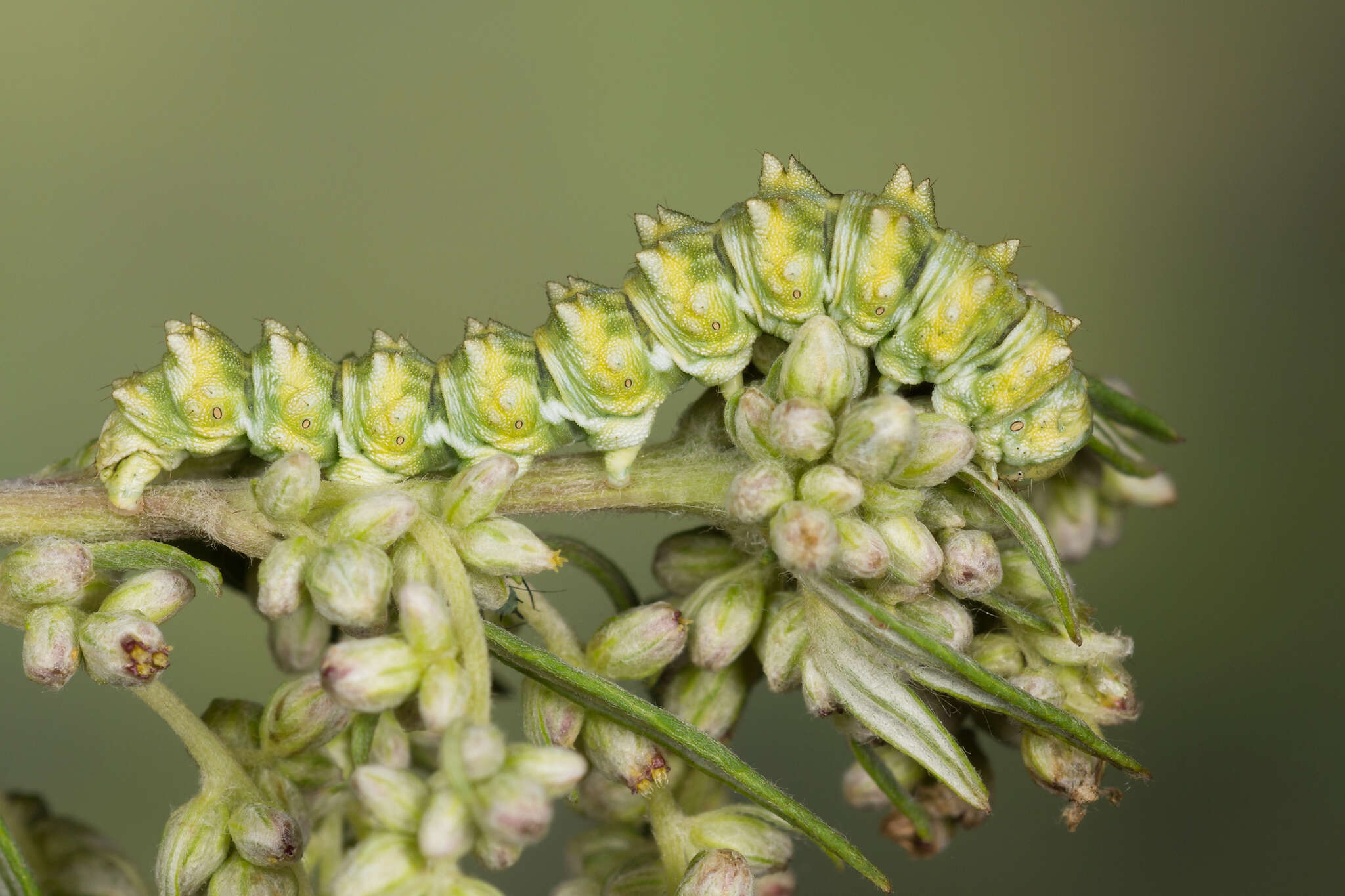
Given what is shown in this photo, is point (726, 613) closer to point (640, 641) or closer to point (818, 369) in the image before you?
point (640, 641)

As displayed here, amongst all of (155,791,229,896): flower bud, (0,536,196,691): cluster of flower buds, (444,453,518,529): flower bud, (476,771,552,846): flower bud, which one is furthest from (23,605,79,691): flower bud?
(476,771,552,846): flower bud

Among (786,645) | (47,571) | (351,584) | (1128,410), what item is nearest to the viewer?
(351,584)

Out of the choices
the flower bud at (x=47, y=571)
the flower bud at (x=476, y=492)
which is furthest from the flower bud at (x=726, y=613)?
the flower bud at (x=47, y=571)

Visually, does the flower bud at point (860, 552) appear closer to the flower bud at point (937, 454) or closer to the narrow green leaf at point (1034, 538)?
the flower bud at point (937, 454)

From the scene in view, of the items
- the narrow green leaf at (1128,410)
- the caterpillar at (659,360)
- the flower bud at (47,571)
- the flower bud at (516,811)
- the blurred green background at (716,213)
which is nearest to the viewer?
the flower bud at (516,811)

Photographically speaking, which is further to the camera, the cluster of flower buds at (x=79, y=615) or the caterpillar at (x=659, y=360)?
the caterpillar at (x=659, y=360)

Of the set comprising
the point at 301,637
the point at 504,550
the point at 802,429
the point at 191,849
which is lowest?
the point at 191,849

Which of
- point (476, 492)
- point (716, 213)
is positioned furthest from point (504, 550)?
point (716, 213)
